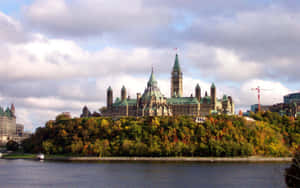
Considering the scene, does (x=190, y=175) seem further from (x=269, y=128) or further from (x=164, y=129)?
(x=269, y=128)

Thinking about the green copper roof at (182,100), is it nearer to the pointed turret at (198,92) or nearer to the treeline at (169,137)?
the pointed turret at (198,92)

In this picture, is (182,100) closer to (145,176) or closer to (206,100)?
(206,100)

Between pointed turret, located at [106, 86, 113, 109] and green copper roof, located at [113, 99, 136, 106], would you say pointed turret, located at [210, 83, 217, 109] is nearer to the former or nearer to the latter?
green copper roof, located at [113, 99, 136, 106]

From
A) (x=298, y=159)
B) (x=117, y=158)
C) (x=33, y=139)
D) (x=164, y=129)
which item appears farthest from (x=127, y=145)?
(x=298, y=159)

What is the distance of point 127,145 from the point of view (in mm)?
132375

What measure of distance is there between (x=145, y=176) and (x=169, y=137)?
47449 millimetres

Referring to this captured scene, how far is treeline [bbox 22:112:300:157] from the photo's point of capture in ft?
424

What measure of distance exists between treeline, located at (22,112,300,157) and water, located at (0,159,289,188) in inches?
731

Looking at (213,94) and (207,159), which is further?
(213,94)

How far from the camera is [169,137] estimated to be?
137m

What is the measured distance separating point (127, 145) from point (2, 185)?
55.2m

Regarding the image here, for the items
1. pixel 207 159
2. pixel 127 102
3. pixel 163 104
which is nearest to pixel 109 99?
pixel 127 102

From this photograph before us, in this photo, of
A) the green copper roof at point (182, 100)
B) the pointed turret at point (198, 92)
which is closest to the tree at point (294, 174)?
the green copper roof at point (182, 100)

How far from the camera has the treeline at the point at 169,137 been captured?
424 feet
